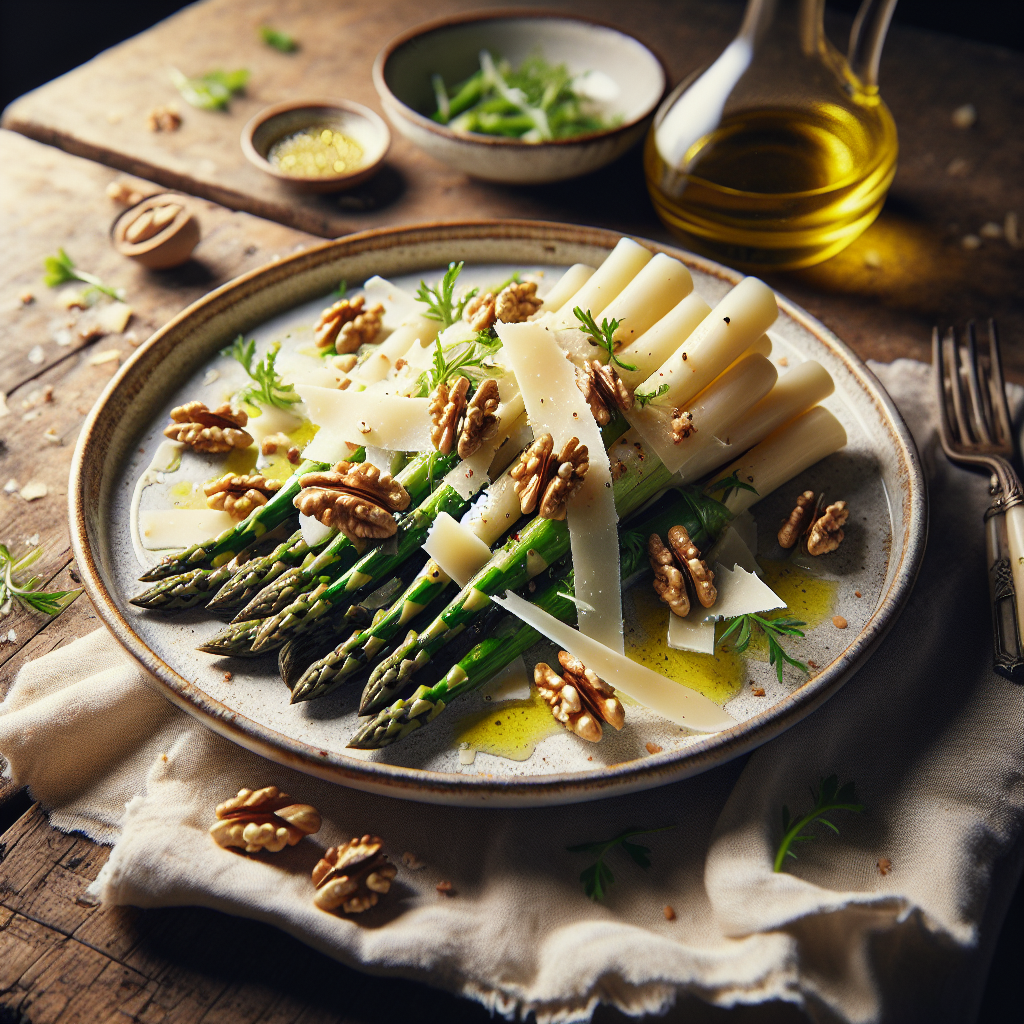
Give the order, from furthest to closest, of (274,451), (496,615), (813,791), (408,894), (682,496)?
(274,451) → (682,496) → (496,615) → (813,791) → (408,894)

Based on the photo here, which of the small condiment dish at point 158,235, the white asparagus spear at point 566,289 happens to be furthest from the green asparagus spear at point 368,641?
the small condiment dish at point 158,235

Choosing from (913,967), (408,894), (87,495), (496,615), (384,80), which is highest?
(384,80)

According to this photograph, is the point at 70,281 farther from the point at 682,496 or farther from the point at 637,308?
the point at 682,496

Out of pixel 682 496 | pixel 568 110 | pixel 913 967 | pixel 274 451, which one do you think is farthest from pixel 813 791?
pixel 568 110

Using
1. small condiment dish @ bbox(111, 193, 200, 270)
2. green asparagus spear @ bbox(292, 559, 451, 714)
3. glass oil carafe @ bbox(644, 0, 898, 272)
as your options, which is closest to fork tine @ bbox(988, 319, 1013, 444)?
glass oil carafe @ bbox(644, 0, 898, 272)

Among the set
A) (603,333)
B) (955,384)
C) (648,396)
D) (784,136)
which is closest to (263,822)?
(648,396)

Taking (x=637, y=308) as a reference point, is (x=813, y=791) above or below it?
below
